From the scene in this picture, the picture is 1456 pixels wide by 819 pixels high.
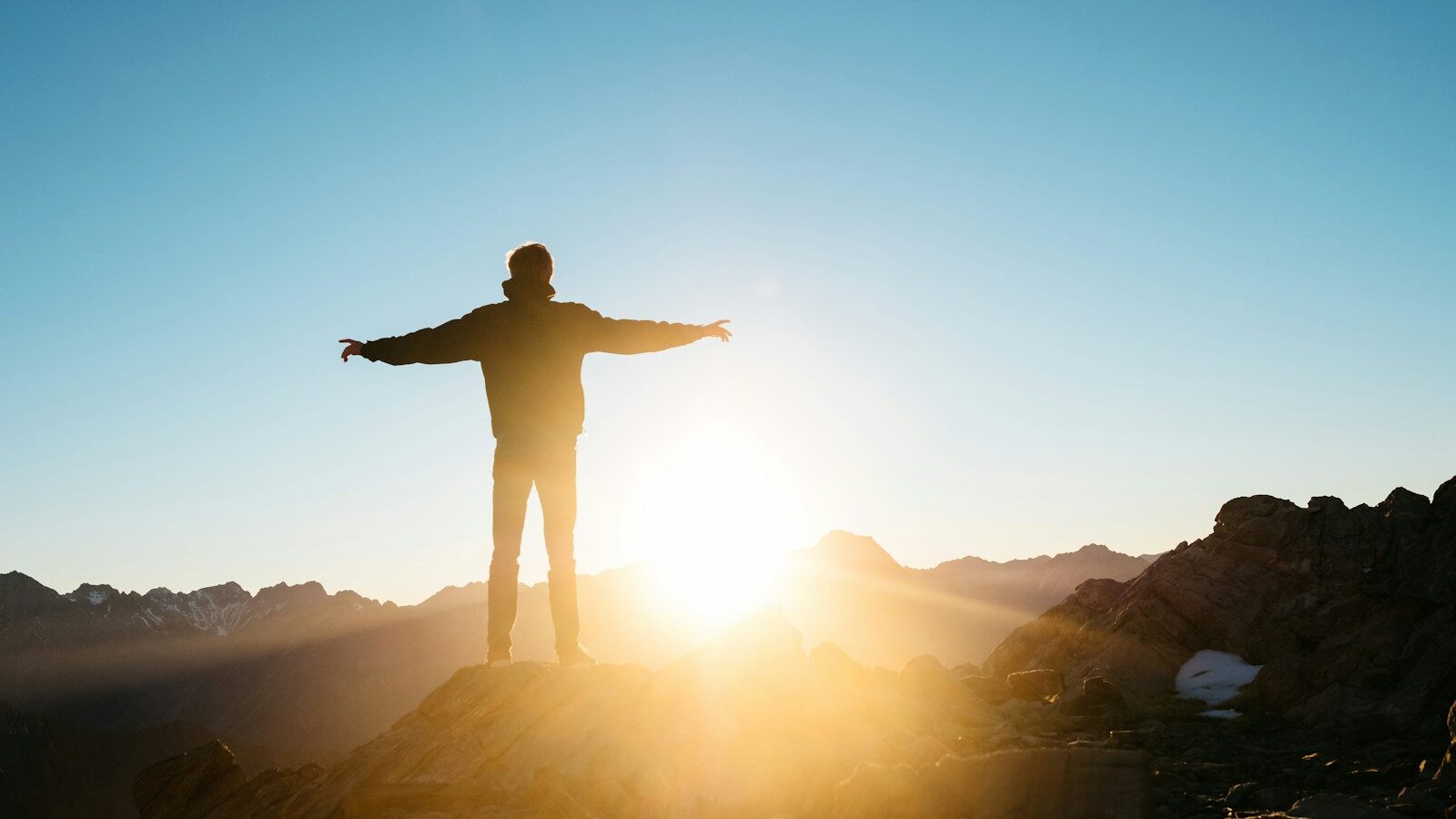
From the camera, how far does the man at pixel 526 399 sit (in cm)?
1029

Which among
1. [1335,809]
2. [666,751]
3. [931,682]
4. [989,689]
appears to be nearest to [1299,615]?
[989,689]

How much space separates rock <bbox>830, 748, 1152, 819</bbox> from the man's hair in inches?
288

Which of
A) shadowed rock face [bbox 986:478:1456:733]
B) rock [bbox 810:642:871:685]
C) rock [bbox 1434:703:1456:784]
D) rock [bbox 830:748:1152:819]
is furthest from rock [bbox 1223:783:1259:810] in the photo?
rock [bbox 810:642:871:685]

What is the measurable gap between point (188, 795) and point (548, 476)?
293 inches

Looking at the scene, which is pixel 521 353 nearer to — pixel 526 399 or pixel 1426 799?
pixel 526 399

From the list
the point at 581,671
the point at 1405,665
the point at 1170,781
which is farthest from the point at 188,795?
the point at 1405,665

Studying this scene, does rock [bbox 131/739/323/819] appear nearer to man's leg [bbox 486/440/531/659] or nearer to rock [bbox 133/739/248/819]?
rock [bbox 133/739/248/819]

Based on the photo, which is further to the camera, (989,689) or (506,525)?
(989,689)

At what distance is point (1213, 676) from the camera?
1827 centimetres

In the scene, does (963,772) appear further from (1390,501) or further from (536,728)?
(1390,501)

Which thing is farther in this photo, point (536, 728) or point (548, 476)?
point (548, 476)

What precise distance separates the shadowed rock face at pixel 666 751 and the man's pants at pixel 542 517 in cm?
63

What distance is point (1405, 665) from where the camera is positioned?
45.2ft

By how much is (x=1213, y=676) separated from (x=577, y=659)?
600 inches
